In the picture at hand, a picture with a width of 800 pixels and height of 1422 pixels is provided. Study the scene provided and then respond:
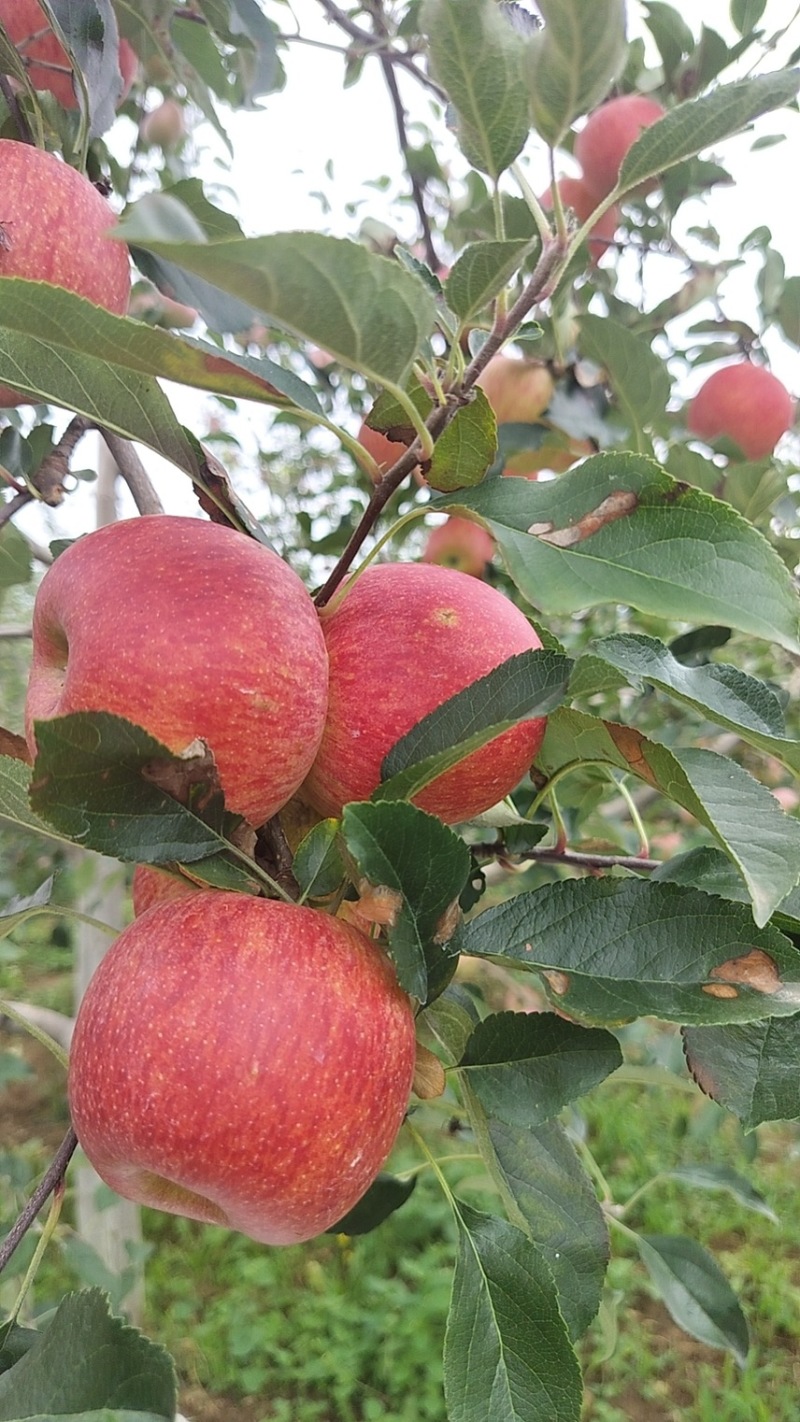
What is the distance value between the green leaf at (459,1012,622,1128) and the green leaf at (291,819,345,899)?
0.13 metres

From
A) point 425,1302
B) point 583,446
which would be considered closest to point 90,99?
point 583,446

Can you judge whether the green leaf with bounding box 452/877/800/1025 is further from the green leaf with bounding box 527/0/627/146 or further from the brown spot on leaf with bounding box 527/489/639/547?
the green leaf with bounding box 527/0/627/146

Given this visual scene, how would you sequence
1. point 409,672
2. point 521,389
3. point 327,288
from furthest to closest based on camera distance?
point 521,389
point 409,672
point 327,288

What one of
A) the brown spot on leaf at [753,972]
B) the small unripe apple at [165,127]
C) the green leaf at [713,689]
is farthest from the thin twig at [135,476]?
the small unripe apple at [165,127]

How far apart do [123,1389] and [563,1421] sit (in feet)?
0.81

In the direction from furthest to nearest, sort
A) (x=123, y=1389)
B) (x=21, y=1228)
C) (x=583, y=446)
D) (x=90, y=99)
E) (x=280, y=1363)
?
(x=280, y=1363)
(x=583, y=446)
(x=90, y=99)
(x=21, y=1228)
(x=123, y=1389)

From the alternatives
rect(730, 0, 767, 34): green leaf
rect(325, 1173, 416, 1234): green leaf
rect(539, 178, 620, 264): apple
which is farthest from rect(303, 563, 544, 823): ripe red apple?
rect(730, 0, 767, 34): green leaf

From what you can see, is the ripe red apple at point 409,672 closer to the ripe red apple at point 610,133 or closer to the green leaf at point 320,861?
the green leaf at point 320,861

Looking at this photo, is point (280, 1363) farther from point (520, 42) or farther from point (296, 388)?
point (520, 42)

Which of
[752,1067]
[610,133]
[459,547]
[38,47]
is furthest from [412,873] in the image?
[610,133]

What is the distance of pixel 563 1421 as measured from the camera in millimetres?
537

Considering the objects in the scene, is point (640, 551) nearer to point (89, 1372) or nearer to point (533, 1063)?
point (533, 1063)

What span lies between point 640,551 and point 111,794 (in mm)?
321

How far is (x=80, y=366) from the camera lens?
54 cm
